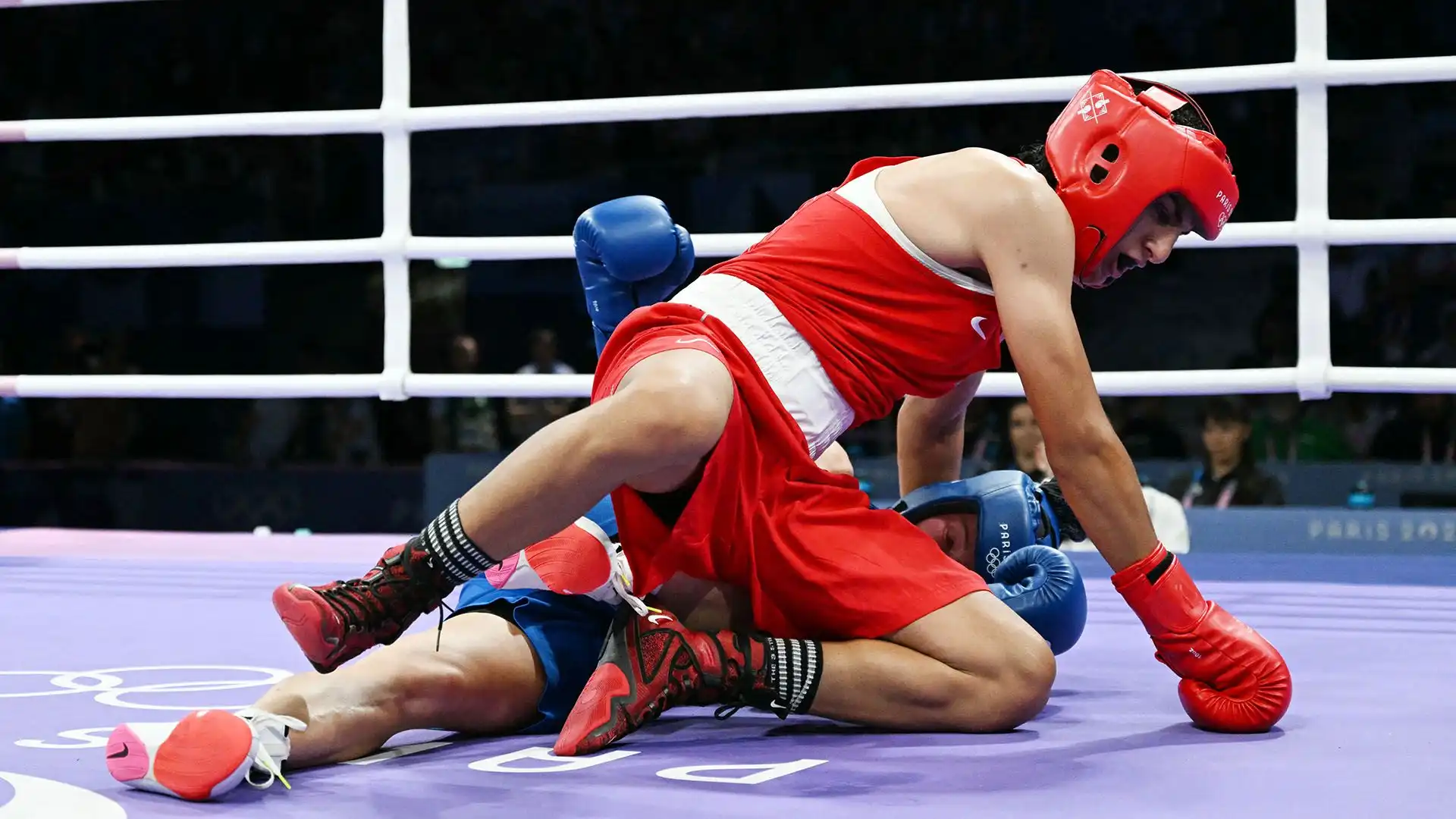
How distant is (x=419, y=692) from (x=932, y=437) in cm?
78

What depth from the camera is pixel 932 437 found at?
1.93 m

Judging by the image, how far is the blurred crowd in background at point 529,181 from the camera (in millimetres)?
5629

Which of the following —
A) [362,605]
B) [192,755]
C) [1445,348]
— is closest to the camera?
[192,755]

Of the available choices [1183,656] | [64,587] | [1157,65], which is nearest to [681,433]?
[1183,656]

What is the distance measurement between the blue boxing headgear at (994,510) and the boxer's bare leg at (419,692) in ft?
1.80

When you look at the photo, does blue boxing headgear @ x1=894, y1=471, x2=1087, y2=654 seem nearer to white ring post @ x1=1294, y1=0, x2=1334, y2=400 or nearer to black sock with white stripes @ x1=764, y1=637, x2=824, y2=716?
black sock with white stripes @ x1=764, y1=637, x2=824, y2=716

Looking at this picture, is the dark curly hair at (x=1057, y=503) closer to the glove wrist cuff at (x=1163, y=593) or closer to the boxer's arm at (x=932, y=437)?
the boxer's arm at (x=932, y=437)

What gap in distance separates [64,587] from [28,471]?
3605 millimetres

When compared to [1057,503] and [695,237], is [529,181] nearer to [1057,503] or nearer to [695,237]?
[695,237]

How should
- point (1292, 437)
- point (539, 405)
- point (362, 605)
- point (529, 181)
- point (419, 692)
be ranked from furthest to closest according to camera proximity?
point (529, 181), point (539, 405), point (1292, 437), point (419, 692), point (362, 605)

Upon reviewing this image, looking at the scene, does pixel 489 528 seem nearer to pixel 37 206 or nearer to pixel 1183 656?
pixel 1183 656

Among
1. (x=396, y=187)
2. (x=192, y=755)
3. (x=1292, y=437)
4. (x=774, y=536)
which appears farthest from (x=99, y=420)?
(x=192, y=755)

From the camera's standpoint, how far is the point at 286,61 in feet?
21.6

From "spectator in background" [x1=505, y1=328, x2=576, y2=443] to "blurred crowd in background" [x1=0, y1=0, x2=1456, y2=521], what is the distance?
0.6 inches
